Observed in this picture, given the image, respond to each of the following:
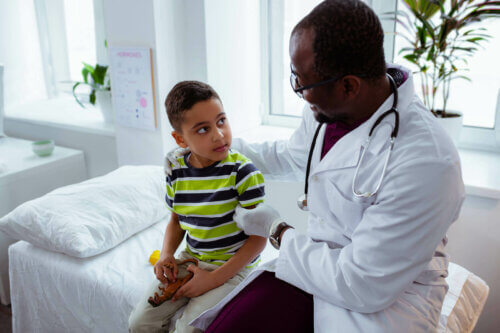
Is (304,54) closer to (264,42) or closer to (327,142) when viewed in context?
(327,142)

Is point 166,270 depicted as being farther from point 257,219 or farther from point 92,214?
point 92,214

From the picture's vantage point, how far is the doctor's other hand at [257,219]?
1.09 m

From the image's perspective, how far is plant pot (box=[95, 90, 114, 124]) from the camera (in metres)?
2.31

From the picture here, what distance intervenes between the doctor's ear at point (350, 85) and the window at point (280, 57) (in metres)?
1.27

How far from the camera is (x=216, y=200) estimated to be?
116cm

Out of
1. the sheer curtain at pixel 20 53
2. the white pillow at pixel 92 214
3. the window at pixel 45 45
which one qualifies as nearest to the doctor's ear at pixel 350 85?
the white pillow at pixel 92 214

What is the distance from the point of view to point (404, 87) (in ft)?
3.14

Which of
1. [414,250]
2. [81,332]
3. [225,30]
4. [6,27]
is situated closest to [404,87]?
[414,250]

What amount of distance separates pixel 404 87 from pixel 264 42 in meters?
1.34

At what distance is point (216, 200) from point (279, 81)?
1.24m

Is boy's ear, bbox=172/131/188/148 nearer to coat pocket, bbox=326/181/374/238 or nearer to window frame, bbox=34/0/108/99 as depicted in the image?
coat pocket, bbox=326/181/374/238

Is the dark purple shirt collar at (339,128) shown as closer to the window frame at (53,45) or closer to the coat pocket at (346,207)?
the coat pocket at (346,207)

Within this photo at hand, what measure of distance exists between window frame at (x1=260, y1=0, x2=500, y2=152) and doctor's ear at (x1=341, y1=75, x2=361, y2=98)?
1025 millimetres

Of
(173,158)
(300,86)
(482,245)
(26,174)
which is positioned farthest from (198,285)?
(26,174)
